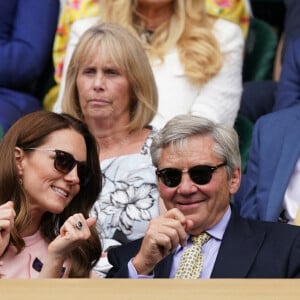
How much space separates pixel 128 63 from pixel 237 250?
1317 millimetres

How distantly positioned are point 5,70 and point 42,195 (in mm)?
2018

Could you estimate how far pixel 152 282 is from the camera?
2.68 metres

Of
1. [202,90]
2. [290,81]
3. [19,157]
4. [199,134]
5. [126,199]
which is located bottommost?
[126,199]

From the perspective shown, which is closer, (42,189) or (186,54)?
(42,189)

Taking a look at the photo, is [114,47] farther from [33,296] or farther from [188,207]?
[33,296]

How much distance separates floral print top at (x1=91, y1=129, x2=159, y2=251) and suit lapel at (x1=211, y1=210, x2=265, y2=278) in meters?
0.70

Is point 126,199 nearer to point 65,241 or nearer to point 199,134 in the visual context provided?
point 199,134

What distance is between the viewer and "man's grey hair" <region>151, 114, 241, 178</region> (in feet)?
13.1

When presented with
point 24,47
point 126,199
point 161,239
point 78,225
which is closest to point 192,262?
point 161,239

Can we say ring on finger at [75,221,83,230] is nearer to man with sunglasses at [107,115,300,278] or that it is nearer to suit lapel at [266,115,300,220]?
man with sunglasses at [107,115,300,278]

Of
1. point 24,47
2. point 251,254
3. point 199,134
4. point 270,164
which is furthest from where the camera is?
point 24,47

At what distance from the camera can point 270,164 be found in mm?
4805

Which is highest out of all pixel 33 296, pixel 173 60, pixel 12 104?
pixel 33 296

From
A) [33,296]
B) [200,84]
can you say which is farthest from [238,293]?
[200,84]
